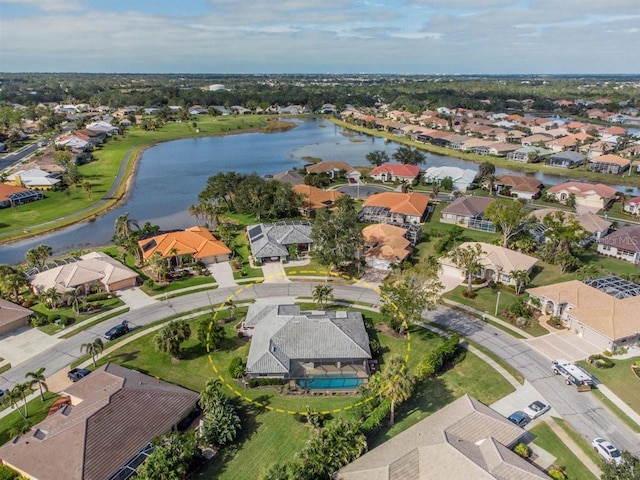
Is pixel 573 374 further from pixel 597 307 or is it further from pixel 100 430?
pixel 100 430

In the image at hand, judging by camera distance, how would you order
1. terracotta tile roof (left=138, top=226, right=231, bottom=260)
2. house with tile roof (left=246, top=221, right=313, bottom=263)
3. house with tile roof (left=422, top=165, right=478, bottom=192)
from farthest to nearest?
house with tile roof (left=422, top=165, right=478, bottom=192), house with tile roof (left=246, top=221, right=313, bottom=263), terracotta tile roof (left=138, top=226, right=231, bottom=260)

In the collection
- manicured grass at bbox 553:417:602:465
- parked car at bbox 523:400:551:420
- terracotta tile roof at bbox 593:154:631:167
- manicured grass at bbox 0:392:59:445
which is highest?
terracotta tile roof at bbox 593:154:631:167

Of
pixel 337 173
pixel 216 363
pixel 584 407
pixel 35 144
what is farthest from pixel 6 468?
pixel 35 144

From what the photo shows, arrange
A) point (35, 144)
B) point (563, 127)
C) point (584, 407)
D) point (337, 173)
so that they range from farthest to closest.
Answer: point (563, 127) → point (35, 144) → point (337, 173) → point (584, 407)

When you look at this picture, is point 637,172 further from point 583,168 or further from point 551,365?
point 551,365

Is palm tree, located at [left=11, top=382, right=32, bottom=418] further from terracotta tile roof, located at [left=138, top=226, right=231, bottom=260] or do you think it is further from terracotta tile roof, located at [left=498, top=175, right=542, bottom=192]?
terracotta tile roof, located at [left=498, top=175, right=542, bottom=192]

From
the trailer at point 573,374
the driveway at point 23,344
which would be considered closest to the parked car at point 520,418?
the trailer at point 573,374

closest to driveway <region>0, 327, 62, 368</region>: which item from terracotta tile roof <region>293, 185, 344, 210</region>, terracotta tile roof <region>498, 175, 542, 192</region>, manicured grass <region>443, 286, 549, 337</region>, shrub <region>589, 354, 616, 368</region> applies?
manicured grass <region>443, 286, 549, 337</region>

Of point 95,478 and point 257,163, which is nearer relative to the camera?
point 95,478
